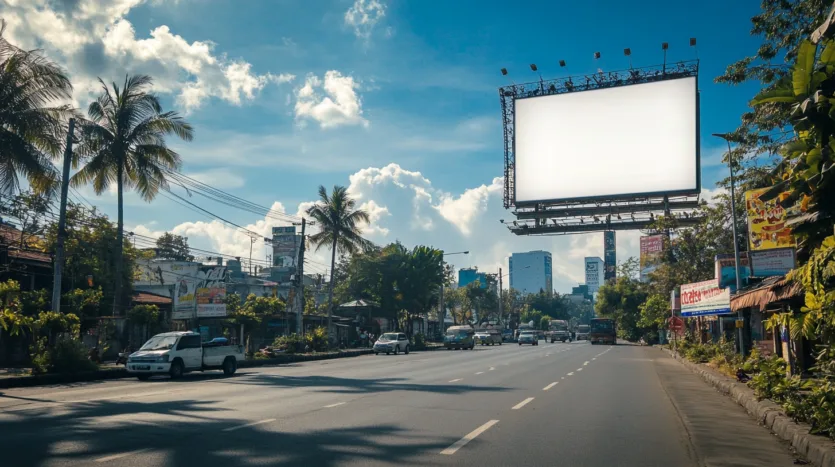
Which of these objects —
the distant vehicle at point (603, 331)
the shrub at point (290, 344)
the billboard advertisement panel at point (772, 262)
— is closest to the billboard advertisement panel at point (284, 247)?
the distant vehicle at point (603, 331)

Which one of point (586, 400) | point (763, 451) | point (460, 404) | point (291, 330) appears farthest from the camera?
point (291, 330)

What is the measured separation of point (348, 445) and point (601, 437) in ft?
12.7

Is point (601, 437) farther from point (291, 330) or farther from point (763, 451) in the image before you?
point (291, 330)

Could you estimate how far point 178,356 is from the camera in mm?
24234

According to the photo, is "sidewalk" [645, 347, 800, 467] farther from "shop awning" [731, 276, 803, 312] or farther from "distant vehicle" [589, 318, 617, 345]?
"distant vehicle" [589, 318, 617, 345]

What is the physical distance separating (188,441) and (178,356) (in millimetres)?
15826

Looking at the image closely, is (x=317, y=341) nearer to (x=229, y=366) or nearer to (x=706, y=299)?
(x=229, y=366)

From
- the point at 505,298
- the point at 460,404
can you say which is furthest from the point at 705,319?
the point at 505,298

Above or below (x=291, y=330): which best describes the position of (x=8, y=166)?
above

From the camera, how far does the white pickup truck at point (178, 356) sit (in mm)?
23594

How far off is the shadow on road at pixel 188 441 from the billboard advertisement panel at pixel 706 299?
1845cm

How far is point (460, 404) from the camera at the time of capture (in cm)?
1458

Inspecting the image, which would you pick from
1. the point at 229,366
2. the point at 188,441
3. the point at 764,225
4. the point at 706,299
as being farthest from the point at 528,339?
the point at 188,441

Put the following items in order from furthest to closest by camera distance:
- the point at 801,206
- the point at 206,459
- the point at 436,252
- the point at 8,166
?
1. the point at 436,252
2. the point at 8,166
3. the point at 206,459
4. the point at 801,206
